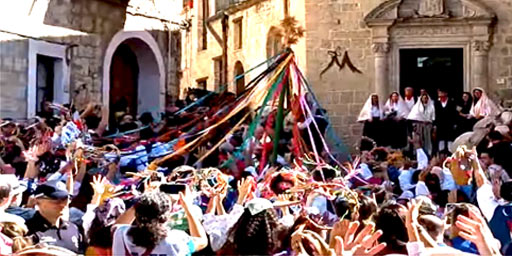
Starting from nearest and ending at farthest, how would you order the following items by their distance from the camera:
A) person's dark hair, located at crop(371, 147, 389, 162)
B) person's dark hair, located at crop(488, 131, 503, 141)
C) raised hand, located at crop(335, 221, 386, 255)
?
1. raised hand, located at crop(335, 221, 386, 255)
2. person's dark hair, located at crop(371, 147, 389, 162)
3. person's dark hair, located at crop(488, 131, 503, 141)

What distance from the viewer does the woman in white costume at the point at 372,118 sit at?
1698 cm

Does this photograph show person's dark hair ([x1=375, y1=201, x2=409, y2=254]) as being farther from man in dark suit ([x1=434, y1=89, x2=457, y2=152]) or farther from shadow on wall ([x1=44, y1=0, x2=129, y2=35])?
man in dark suit ([x1=434, y1=89, x2=457, y2=152])

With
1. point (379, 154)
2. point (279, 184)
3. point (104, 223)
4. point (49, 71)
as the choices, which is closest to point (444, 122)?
point (379, 154)

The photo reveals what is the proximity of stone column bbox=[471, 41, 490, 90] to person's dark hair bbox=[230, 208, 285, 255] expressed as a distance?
1433cm

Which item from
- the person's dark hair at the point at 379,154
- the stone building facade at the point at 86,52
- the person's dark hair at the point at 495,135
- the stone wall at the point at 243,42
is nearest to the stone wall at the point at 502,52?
the stone wall at the point at 243,42

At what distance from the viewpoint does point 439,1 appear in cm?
1811

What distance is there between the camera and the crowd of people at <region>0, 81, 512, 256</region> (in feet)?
14.3

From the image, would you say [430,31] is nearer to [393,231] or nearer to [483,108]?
[483,108]

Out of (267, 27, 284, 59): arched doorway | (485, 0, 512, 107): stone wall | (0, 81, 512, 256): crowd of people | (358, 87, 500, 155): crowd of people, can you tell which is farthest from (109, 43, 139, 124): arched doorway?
(485, 0, 512, 107): stone wall

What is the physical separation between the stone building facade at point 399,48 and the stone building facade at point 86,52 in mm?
2870

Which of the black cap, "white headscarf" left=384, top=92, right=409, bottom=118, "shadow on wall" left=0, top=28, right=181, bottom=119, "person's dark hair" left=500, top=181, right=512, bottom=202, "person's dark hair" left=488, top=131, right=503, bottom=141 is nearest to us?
the black cap

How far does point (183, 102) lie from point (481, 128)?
5751 mm

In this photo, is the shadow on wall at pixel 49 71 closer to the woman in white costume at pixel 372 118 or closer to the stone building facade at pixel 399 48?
the stone building facade at pixel 399 48

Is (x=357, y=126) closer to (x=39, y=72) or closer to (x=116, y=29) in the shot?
(x=116, y=29)
